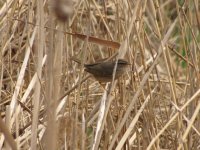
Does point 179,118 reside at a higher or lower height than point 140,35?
lower

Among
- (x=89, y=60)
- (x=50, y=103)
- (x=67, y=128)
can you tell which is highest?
(x=89, y=60)

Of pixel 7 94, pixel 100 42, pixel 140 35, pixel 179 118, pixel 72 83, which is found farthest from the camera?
pixel 7 94

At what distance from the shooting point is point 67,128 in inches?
78.8

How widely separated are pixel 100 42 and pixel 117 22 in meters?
0.50

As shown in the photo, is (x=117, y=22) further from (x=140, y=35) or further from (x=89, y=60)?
(x=89, y=60)

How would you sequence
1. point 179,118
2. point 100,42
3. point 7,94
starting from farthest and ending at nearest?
point 7,94
point 179,118
point 100,42

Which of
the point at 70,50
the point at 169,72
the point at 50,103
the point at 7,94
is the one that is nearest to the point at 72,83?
the point at 70,50

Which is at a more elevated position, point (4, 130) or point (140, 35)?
point (140, 35)

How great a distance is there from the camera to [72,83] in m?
2.49

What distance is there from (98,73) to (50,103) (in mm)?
1134

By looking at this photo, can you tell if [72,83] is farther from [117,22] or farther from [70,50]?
[117,22]

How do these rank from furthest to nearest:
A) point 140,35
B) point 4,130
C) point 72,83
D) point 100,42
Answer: point 72,83
point 140,35
point 100,42
point 4,130

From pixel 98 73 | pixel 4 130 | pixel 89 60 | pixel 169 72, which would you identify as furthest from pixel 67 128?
pixel 4 130

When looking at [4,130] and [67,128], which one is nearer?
[4,130]
